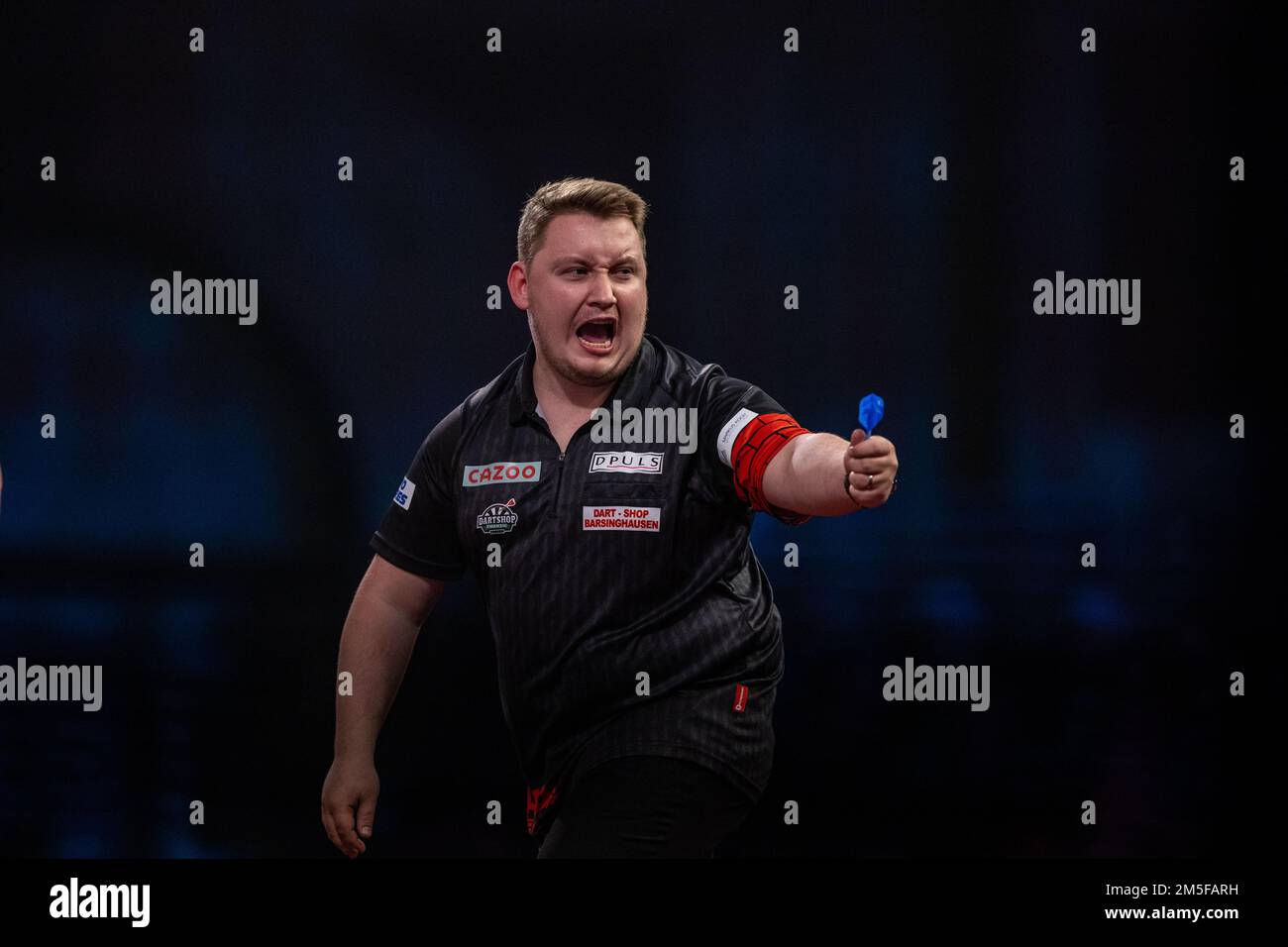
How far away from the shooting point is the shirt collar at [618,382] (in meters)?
3.21

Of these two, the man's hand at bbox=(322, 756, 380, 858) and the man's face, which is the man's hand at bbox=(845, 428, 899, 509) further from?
the man's hand at bbox=(322, 756, 380, 858)

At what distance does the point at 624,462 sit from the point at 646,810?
84 cm

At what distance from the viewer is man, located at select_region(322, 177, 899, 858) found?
294cm

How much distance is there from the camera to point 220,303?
397 cm

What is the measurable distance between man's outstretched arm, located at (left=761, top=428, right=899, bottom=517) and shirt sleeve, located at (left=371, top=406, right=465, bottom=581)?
1.00 metres

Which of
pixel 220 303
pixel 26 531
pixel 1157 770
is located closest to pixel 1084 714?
pixel 1157 770

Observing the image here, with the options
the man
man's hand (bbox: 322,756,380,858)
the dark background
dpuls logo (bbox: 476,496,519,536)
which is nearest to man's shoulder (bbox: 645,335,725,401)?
the man

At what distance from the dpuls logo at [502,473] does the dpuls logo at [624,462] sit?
16 cm

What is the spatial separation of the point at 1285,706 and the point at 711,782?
216cm

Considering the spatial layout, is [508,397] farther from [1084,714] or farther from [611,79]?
[1084,714]

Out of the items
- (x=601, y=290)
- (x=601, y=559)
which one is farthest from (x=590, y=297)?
(x=601, y=559)

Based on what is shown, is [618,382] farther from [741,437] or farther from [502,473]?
[741,437]

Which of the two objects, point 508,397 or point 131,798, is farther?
point 131,798

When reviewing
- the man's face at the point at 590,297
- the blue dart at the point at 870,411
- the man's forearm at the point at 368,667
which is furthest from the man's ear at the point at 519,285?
the blue dart at the point at 870,411
